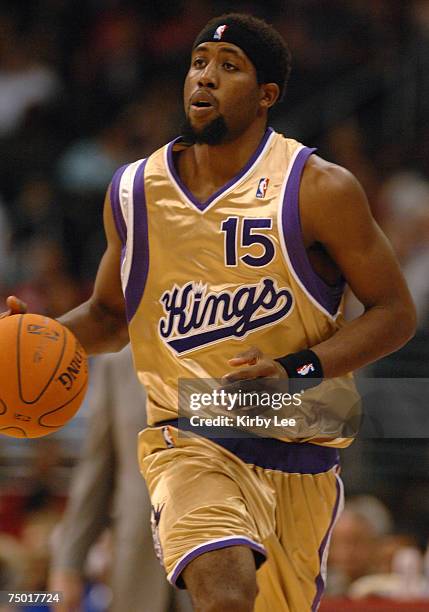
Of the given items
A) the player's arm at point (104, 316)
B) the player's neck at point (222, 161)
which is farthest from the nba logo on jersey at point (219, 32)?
the player's arm at point (104, 316)

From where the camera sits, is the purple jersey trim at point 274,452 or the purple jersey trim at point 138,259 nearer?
the purple jersey trim at point 274,452

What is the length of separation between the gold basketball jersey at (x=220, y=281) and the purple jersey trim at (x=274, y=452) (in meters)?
0.07

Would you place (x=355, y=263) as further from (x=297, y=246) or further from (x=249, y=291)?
(x=249, y=291)

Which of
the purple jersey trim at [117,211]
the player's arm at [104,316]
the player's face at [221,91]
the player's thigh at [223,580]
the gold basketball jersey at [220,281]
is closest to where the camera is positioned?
the player's thigh at [223,580]

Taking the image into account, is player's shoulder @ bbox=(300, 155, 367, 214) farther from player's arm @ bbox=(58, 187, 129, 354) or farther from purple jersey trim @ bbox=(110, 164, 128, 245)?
player's arm @ bbox=(58, 187, 129, 354)

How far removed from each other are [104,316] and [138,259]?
1.42ft

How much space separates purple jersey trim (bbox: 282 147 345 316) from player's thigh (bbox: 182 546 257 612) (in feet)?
3.00

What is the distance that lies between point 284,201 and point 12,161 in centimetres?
723

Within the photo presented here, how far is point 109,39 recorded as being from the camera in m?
11.5

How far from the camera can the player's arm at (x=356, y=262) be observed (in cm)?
420

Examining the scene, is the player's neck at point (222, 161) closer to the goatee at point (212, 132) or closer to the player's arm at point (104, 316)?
the goatee at point (212, 132)

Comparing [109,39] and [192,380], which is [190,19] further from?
[192,380]

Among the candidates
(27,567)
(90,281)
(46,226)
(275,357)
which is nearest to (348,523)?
(27,567)

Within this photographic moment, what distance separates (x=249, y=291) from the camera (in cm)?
427
